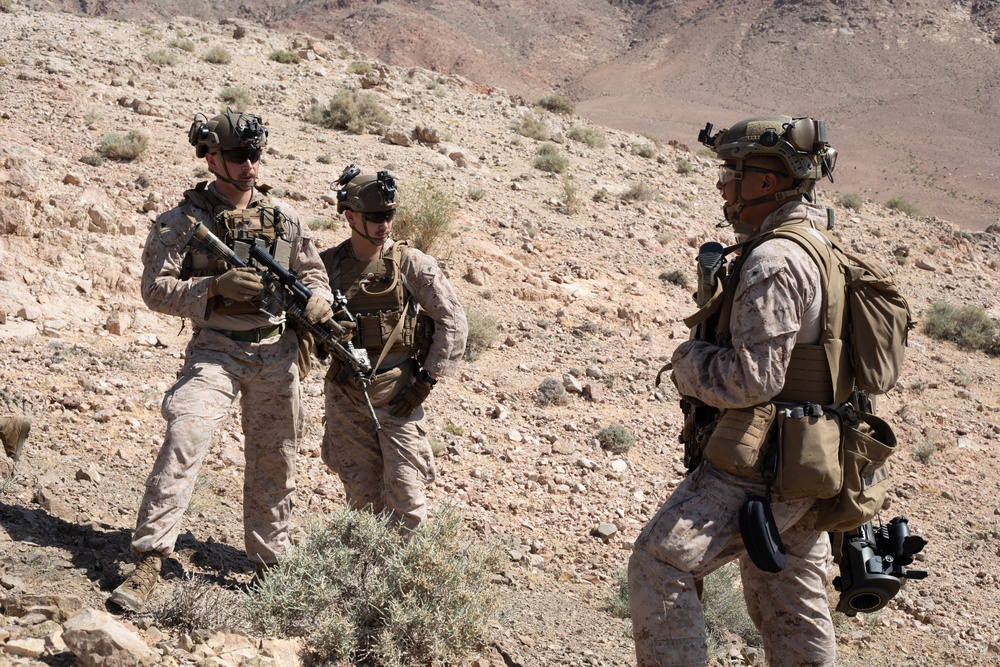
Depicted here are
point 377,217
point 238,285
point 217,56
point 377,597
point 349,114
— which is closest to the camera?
point 377,597

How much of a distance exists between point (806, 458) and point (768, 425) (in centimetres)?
15

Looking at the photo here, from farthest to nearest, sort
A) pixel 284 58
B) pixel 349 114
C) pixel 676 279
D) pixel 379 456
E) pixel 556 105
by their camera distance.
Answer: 1. pixel 556 105
2. pixel 284 58
3. pixel 349 114
4. pixel 676 279
5. pixel 379 456

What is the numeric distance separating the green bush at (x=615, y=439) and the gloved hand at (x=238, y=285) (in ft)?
14.7

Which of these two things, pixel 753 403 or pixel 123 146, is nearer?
pixel 753 403

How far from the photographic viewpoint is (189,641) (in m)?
3.09

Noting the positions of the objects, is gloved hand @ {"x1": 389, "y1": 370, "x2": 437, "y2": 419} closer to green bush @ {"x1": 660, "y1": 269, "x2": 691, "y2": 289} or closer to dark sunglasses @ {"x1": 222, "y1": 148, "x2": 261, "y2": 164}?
dark sunglasses @ {"x1": 222, "y1": 148, "x2": 261, "y2": 164}

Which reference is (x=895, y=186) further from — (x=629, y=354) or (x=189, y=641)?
(x=189, y=641)

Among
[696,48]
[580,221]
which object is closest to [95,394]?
[580,221]

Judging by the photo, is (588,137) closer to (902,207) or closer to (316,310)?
(902,207)

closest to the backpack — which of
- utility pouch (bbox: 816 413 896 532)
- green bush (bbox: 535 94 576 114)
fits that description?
utility pouch (bbox: 816 413 896 532)

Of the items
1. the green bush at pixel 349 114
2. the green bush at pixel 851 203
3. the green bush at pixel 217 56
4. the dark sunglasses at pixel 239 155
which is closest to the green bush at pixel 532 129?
the green bush at pixel 349 114

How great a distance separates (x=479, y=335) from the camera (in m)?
8.95

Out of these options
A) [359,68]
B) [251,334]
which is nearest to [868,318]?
[251,334]

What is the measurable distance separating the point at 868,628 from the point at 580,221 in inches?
308
